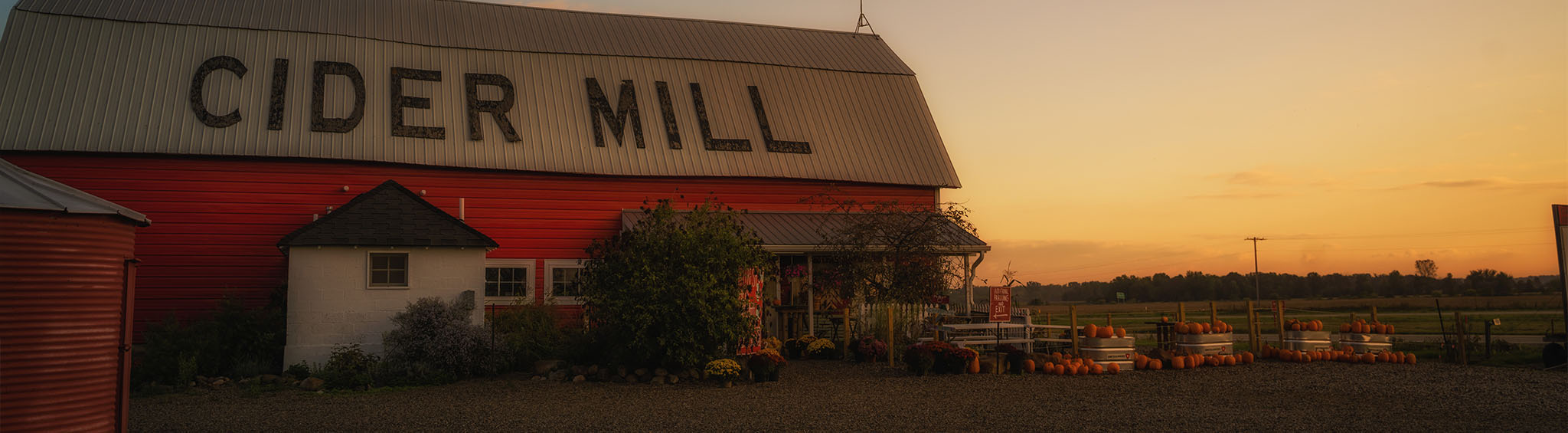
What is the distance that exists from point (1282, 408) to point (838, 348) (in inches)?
A: 321

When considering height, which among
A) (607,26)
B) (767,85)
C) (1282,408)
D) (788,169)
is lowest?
(1282,408)

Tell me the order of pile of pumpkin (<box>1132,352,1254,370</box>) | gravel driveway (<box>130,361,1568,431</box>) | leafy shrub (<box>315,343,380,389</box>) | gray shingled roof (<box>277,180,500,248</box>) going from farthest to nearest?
pile of pumpkin (<box>1132,352,1254,370</box>), gray shingled roof (<box>277,180,500,248</box>), leafy shrub (<box>315,343,380,389</box>), gravel driveway (<box>130,361,1568,431</box>)

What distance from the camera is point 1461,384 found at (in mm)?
14406

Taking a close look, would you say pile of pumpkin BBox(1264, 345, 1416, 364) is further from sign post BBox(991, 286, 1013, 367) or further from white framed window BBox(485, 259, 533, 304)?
white framed window BBox(485, 259, 533, 304)

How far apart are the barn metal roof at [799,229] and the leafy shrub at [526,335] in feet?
8.55

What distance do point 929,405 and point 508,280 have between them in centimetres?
1056

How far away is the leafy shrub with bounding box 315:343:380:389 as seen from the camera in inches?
567

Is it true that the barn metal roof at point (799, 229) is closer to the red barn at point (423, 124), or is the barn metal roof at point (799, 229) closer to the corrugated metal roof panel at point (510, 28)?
the red barn at point (423, 124)

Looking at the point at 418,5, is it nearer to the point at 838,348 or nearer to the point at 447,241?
the point at 447,241

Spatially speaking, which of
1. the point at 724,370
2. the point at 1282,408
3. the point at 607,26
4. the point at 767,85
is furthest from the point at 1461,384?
the point at 607,26

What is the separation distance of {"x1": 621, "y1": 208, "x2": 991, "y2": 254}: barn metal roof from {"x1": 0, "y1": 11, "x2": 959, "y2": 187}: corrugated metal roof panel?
826mm

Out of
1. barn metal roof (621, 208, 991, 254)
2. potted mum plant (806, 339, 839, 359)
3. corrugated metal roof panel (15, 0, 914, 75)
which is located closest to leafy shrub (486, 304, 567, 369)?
barn metal roof (621, 208, 991, 254)

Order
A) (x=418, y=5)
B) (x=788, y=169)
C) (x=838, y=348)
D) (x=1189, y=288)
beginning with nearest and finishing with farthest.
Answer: (x=838, y=348) → (x=788, y=169) → (x=418, y=5) → (x=1189, y=288)

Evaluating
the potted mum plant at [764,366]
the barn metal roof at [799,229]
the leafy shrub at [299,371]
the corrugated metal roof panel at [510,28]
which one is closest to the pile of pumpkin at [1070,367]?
the potted mum plant at [764,366]
